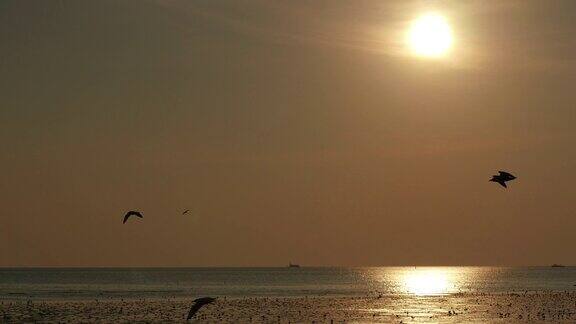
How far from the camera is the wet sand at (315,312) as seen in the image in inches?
2269

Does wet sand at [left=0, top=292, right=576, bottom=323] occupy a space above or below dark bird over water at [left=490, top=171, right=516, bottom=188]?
below

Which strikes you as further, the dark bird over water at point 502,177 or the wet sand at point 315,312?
the wet sand at point 315,312

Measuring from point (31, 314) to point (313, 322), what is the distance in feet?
62.5

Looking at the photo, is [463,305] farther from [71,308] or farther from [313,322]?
[71,308]

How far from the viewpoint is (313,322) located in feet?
183

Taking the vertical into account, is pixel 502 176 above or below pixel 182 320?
above

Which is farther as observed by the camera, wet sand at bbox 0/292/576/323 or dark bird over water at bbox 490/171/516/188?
wet sand at bbox 0/292/576/323

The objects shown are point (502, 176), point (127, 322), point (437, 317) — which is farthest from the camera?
point (437, 317)

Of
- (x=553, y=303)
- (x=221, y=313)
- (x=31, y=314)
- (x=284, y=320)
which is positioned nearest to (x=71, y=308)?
(x=31, y=314)

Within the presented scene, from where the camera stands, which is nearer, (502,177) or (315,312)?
(502,177)

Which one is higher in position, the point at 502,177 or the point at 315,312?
the point at 502,177

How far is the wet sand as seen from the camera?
57625 millimetres

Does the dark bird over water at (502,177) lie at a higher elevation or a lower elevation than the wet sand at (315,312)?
higher

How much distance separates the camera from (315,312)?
6425cm
